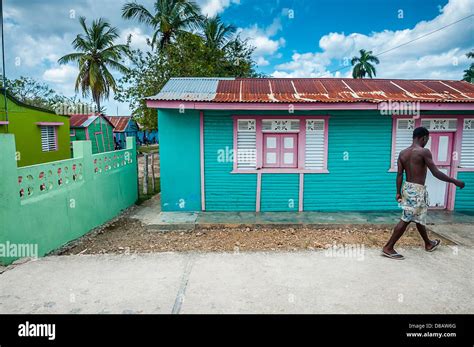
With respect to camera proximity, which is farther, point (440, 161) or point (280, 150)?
point (440, 161)

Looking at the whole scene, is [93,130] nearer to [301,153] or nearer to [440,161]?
[301,153]

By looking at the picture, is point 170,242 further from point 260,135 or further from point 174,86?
point 174,86

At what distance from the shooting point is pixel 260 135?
6.68 meters

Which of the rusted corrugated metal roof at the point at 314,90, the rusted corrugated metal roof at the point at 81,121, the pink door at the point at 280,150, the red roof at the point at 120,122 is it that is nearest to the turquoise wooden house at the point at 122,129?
the red roof at the point at 120,122

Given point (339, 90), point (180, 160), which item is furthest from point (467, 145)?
Answer: point (180, 160)

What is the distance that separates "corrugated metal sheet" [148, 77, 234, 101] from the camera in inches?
241

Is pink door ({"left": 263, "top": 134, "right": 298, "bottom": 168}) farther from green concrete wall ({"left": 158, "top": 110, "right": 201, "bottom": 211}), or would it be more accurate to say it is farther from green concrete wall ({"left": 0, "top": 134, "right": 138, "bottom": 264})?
green concrete wall ({"left": 0, "top": 134, "right": 138, "bottom": 264})

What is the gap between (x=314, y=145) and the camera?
6.75 meters

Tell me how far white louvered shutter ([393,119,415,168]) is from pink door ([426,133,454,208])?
1.60 feet

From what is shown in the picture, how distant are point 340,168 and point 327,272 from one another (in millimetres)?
3429

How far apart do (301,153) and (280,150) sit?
473mm

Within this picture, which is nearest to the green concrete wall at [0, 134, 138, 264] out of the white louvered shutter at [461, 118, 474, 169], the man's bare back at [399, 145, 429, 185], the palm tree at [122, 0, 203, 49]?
the man's bare back at [399, 145, 429, 185]

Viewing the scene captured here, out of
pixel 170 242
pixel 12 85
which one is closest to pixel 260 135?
pixel 170 242

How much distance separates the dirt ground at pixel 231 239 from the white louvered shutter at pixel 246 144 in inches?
62.0
